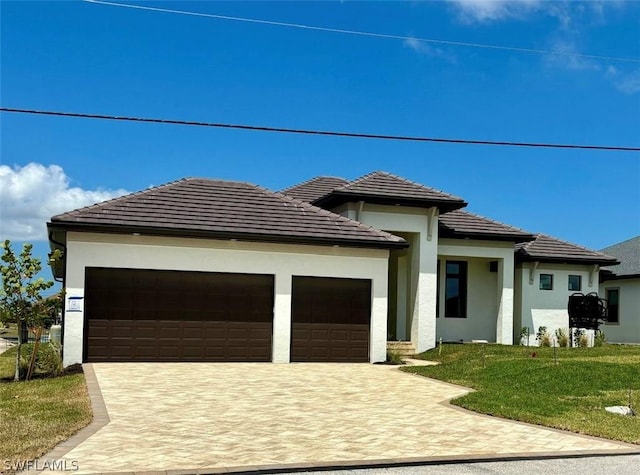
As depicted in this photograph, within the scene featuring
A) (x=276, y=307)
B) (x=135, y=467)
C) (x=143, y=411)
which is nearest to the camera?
(x=135, y=467)

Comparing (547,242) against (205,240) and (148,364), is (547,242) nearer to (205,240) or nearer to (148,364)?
(205,240)

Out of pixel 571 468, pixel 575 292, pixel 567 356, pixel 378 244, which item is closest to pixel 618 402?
pixel 571 468

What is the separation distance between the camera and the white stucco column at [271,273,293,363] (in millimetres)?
21391

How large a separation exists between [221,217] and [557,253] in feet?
51.5

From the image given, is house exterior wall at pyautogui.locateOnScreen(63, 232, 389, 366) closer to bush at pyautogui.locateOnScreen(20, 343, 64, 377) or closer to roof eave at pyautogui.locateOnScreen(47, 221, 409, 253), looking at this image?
roof eave at pyautogui.locateOnScreen(47, 221, 409, 253)

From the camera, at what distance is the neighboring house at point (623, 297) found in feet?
108

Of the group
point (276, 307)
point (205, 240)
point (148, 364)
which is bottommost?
point (148, 364)

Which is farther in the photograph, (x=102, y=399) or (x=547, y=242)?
(x=547, y=242)

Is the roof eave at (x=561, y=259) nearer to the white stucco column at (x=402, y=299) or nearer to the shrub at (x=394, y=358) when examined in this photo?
the white stucco column at (x=402, y=299)

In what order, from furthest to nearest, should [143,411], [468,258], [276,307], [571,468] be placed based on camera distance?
1. [468,258]
2. [276,307]
3. [143,411]
4. [571,468]

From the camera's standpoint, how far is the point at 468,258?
2923 centimetres

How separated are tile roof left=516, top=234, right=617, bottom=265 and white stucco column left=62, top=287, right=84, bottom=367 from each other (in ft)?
58.9

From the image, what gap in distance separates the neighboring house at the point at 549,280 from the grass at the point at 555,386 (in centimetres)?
722

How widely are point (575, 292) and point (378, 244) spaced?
41.9 feet
